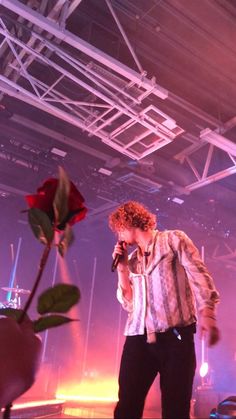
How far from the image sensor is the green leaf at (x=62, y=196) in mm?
625

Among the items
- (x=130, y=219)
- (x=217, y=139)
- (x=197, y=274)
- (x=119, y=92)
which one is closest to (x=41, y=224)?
(x=197, y=274)

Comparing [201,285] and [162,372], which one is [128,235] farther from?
[162,372]

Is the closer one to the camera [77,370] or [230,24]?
[230,24]

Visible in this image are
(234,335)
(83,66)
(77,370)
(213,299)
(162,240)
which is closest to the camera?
(213,299)

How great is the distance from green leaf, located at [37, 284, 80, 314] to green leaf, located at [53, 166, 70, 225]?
0.11 meters

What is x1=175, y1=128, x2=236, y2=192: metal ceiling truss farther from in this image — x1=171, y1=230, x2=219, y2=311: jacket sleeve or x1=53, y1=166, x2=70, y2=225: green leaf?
x1=53, y1=166, x2=70, y2=225: green leaf

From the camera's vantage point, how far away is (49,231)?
2.16 ft

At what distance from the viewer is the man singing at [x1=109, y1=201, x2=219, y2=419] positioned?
5.66 ft

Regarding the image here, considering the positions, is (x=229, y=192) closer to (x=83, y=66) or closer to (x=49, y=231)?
(x=83, y=66)

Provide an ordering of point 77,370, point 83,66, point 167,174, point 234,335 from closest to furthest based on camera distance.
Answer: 1. point 83,66
2. point 167,174
3. point 77,370
4. point 234,335

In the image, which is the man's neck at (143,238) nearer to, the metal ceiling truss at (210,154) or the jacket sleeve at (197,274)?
the jacket sleeve at (197,274)

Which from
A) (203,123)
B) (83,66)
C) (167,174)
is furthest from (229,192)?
(83,66)

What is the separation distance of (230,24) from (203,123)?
1.53 meters

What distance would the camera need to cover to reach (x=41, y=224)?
2.16 feet
